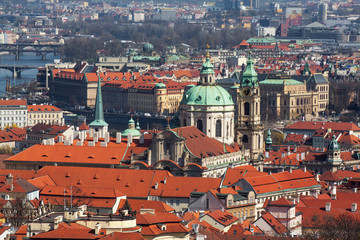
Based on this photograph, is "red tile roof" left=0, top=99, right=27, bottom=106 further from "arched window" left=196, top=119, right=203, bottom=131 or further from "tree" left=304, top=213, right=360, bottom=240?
"tree" left=304, top=213, right=360, bottom=240

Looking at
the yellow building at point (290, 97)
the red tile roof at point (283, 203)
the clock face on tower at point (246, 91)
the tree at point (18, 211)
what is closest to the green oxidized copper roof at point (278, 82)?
the yellow building at point (290, 97)

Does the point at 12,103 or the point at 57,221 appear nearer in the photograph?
the point at 57,221

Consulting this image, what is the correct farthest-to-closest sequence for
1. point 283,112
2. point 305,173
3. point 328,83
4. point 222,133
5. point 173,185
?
point 328,83, point 283,112, point 222,133, point 305,173, point 173,185

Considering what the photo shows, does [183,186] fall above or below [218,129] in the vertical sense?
below

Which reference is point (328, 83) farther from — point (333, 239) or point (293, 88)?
point (333, 239)

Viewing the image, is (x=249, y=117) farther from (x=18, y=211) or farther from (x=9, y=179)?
(x=18, y=211)

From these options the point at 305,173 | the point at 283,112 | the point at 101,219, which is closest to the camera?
the point at 101,219

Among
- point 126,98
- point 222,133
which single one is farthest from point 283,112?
point 222,133

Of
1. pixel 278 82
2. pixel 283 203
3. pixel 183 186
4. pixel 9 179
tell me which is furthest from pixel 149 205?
pixel 278 82

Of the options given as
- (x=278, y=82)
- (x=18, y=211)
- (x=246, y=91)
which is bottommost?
(x=278, y=82)
